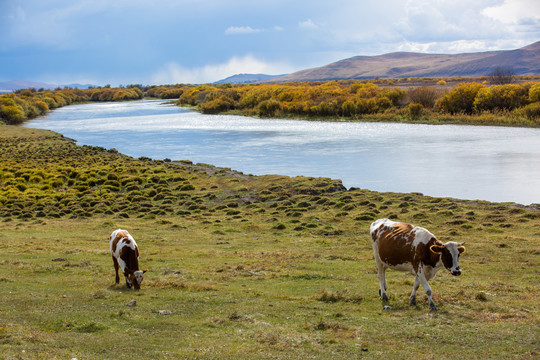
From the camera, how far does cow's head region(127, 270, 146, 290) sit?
13188 mm

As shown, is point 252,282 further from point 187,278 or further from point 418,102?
point 418,102

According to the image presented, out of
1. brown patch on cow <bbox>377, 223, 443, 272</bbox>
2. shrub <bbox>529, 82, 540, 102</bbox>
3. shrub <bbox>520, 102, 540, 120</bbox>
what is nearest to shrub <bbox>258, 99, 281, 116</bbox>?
shrub <bbox>529, 82, 540, 102</bbox>

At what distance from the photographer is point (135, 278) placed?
521 inches

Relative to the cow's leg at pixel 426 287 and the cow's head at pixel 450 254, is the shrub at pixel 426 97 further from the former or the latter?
the cow's head at pixel 450 254

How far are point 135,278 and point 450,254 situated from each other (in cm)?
789

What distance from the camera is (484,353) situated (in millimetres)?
8484

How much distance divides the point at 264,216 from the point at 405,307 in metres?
19.9

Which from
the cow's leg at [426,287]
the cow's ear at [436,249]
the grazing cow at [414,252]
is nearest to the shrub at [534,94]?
the grazing cow at [414,252]

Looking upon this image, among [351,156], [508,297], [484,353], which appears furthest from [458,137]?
[484,353]

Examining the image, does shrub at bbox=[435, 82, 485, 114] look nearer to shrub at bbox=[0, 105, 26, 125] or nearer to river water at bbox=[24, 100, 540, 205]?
river water at bbox=[24, 100, 540, 205]

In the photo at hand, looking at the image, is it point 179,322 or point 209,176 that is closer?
point 179,322

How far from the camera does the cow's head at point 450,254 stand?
10405 mm

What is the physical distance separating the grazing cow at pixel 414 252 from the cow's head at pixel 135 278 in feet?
20.2

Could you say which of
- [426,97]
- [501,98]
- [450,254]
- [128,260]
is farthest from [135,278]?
[426,97]
